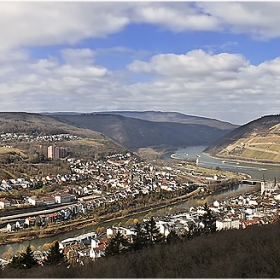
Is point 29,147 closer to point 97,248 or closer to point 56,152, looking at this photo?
point 56,152

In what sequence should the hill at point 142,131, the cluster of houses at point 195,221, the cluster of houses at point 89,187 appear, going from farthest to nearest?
1. the hill at point 142,131
2. the cluster of houses at point 89,187
3. the cluster of houses at point 195,221

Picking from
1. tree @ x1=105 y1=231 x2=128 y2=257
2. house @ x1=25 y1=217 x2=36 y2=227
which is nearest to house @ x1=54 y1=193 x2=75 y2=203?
house @ x1=25 y1=217 x2=36 y2=227

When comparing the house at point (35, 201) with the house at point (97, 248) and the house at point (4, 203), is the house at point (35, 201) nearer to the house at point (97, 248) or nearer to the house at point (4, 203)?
the house at point (4, 203)

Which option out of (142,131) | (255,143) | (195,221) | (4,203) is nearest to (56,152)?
(4,203)

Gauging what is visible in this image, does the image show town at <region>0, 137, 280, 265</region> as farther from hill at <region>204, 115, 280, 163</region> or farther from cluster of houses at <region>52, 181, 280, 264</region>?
hill at <region>204, 115, 280, 163</region>

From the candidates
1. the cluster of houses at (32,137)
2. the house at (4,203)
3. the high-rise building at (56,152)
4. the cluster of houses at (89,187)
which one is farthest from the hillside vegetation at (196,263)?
the cluster of houses at (32,137)
